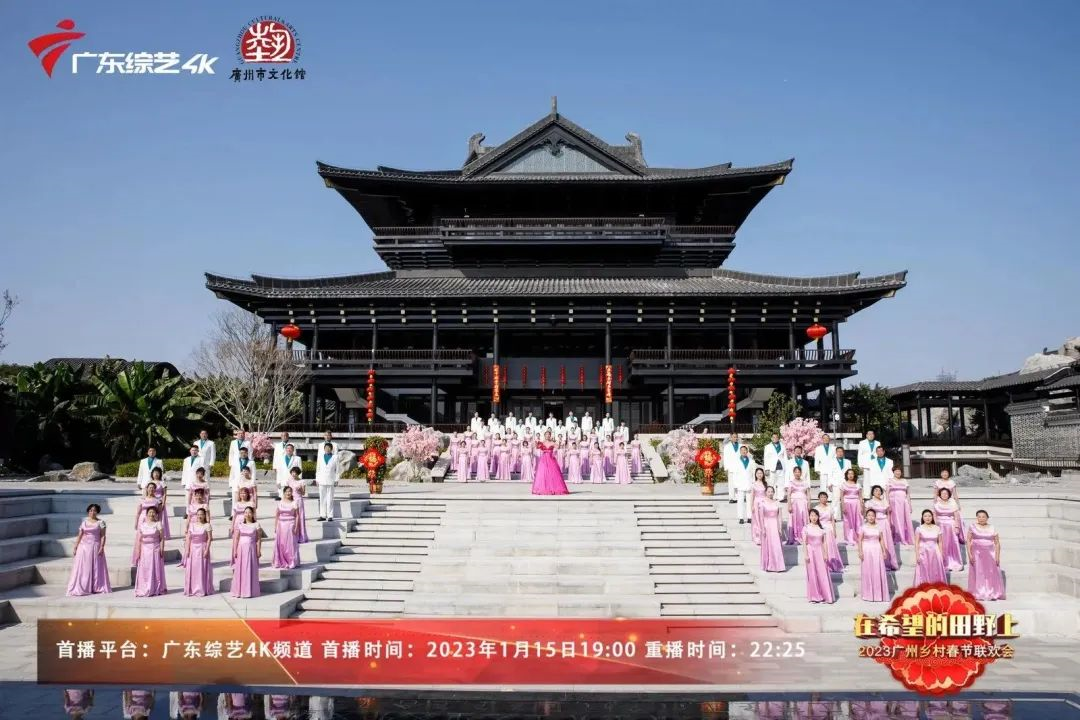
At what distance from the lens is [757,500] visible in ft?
39.7

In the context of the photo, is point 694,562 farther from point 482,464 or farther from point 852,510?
point 482,464

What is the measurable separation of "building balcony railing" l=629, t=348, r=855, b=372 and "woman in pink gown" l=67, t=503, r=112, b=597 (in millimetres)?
20701

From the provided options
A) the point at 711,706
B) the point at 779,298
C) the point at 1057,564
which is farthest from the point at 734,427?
the point at 711,706

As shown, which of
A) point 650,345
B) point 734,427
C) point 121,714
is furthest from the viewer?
point 650,345

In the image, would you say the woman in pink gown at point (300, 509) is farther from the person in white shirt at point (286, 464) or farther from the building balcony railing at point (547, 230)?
the building balcony railing at point (547, 230)

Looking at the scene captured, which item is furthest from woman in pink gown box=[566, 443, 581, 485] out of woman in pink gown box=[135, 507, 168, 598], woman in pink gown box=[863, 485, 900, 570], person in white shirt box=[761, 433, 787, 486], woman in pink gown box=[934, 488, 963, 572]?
woman in pink gown box=[135, 507, 168, 598]

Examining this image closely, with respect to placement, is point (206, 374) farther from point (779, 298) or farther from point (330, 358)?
point (779, 298)

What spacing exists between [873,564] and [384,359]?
2152cm

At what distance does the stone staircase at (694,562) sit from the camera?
35.5ft

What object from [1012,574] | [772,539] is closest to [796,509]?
[772,539]

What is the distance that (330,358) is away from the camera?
2877 cm

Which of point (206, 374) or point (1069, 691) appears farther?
point (206, 374)

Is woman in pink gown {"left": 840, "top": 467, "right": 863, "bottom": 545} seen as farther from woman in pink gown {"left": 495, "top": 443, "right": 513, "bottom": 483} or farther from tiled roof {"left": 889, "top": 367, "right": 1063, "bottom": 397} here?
tiled roof {"left": 889, "top": 367, "right": 1063, "bottom": 397}

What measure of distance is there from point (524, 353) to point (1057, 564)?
21540 millimetres
